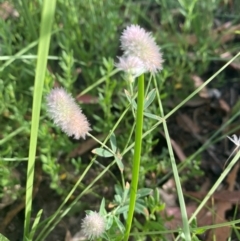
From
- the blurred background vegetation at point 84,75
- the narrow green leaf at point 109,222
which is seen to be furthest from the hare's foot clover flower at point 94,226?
the blurred background vegetation at point 84,75

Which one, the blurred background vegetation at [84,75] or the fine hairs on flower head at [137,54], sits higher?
the fine hairs on flower head at [137,54]

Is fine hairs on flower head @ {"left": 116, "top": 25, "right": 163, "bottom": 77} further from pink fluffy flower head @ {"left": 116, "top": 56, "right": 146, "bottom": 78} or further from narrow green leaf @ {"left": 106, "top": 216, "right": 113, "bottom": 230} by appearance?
narrow green leaf @ {"left": 106, "top": 216, "right": 113, "bottom": 230}

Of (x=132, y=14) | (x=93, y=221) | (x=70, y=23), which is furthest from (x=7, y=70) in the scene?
(x=93, y=221)

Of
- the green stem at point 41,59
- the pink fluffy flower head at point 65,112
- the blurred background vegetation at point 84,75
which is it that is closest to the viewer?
the green stem at point 41,59

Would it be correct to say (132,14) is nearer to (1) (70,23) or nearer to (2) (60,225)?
(1) (70,23)

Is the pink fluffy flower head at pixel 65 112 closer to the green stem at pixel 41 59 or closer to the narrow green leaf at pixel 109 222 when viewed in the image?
the green stem at pixel 41 59

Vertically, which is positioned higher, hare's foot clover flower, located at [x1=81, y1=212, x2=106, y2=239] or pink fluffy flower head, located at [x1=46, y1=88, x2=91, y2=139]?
pink fluffy flower head, located at [x1=46, y1=88, x2=91, y2=139]

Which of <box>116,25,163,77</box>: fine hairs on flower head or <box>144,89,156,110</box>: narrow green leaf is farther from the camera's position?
<box>144,89,156,110</box>: narrow green leaf

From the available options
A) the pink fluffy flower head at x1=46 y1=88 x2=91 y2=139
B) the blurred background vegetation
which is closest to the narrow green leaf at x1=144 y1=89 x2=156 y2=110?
the pink fluffy flower head at x1=46 y1=88 x2=91 y2=139

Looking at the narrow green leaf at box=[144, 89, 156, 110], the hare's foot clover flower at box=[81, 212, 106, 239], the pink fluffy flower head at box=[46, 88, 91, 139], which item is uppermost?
the pink fluffy flower head at box=[46, 88, 91, 139]
